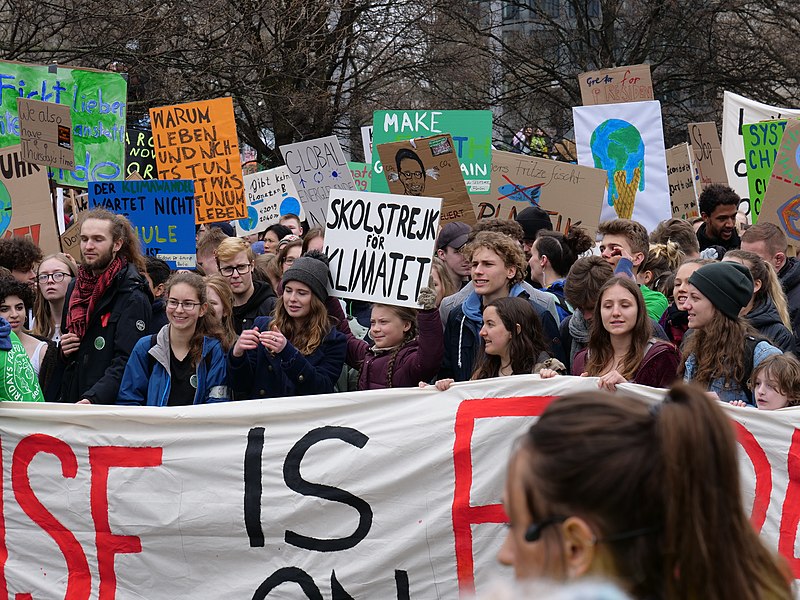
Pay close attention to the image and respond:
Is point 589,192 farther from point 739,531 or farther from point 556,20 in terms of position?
point 556,20

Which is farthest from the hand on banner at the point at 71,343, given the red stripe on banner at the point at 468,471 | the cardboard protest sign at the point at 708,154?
the cardboard protest sign at the point at 708,154

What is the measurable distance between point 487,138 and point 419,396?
5653 millimetres

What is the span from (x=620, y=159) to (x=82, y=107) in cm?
474

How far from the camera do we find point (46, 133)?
9156mm

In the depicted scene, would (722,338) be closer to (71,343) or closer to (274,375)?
(274,375)

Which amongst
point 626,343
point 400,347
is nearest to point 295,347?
point 400,347

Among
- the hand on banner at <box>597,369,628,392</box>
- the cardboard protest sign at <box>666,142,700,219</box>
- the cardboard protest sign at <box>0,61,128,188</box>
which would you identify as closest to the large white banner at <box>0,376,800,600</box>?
the hand on banner at <box>597,369,628,392</box>

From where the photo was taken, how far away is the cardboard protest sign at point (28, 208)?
8.82 meters

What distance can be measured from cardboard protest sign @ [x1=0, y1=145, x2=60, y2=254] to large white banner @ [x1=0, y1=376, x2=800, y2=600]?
4.07m

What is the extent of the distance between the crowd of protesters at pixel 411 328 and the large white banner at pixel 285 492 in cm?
29

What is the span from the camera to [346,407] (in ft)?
15.6

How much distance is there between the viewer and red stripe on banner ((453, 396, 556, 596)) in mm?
4477

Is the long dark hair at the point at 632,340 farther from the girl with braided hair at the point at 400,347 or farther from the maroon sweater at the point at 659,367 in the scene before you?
the girl with braided hair at the point at 400,347

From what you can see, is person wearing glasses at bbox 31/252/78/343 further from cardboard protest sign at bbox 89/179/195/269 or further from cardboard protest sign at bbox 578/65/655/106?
cardboard protest sign at bbox 578/65/655/106
